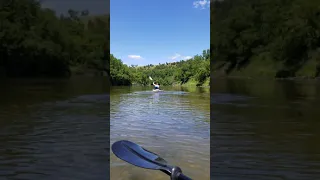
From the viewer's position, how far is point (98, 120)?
1002 cm

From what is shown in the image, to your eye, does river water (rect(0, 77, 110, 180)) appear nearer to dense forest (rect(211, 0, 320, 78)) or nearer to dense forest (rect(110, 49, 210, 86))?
dense forest (rect(211, 0, 320, 78))

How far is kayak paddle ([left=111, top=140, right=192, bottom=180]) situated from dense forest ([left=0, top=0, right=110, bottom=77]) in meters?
25.3

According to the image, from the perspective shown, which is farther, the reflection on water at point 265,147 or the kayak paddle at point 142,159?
the reflection on water at point 265,147

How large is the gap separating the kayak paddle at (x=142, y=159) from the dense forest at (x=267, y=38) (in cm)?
3275

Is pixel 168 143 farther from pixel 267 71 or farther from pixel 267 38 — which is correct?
pixel 267 38

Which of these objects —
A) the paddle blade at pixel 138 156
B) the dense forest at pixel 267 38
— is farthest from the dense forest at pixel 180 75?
the paddle blade at pixel 138 156

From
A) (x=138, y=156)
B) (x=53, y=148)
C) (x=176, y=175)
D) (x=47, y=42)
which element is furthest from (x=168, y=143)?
(x=47, y=42)

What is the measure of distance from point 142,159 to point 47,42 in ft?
117

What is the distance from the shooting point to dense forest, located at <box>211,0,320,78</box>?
121ft

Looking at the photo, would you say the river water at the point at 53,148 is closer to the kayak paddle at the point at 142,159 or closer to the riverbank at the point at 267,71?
the kayak paddle at the point at 142,159

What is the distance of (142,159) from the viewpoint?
363 centimetres

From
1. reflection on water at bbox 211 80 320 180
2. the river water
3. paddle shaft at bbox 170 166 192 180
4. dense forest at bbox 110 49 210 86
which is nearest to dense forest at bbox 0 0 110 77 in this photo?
dense forest at bbox 110 49 210 86

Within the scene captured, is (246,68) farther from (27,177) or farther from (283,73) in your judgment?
(27,177)

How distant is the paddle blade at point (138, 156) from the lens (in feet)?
11.2
